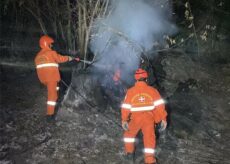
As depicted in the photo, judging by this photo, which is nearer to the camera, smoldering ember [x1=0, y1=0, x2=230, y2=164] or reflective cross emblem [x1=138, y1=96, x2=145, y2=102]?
reflective cross emblem [x1=138, y1=96, x2=145, y2=102]

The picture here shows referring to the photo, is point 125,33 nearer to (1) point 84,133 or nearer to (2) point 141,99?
(1) point 84,133

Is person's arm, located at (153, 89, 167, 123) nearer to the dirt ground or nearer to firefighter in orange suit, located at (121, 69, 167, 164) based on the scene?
firefighter in orange suit, located at (121, 69, 167, 164)

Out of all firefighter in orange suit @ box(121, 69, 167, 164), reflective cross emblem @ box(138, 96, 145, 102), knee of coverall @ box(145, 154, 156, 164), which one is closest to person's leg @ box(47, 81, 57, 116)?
firefighter in orange suit @ box(121, 69, 167, 164)

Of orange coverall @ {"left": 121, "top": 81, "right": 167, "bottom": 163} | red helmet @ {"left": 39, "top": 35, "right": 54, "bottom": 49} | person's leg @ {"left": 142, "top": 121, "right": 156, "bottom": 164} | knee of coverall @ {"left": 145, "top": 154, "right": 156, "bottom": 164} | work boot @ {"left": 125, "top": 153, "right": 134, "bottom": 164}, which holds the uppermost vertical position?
red helmet @ {"left": 39, "top": 35, "right": 54, "bottom": 49}

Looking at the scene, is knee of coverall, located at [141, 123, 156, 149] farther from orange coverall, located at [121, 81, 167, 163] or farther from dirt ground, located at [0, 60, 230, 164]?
dirt ground, located at [0, 60, 230, 164]

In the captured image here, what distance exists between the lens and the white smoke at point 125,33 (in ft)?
31.8

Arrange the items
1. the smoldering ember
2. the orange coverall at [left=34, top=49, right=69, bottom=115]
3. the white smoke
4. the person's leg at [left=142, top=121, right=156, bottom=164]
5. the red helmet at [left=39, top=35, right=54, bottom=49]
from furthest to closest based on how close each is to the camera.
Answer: the white smoke, the red helmet at [left=39, top=35, right=54, bottom=49], the orange coverall at [left=34, top=49, right=69, bottom=115], the smoldering ember, the person's leg at [left=142, top=121, right=156, bottom=164]

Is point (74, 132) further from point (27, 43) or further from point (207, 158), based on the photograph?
point (27, 43)

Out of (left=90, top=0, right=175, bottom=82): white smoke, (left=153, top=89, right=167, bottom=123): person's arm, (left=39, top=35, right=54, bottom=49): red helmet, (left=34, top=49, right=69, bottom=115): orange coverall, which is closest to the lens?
(left=153, top=89, right=167, bottom=123): person's arm

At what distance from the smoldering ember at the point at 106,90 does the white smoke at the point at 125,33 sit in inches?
1.2

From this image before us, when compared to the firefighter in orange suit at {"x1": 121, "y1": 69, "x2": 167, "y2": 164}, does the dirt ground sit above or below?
below

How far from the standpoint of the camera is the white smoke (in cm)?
969

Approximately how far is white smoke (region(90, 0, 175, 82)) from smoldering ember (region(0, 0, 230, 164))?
30mm

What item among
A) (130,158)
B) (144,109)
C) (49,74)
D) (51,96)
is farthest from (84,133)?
(144,109)
